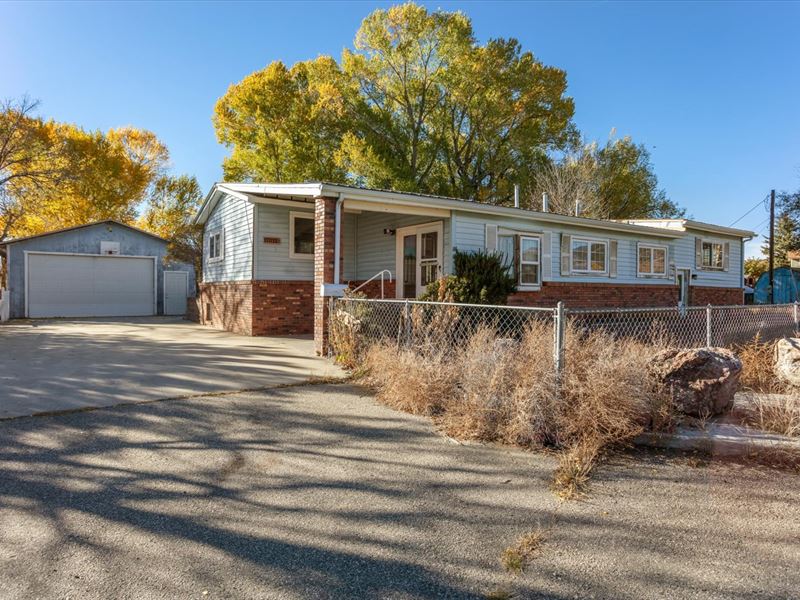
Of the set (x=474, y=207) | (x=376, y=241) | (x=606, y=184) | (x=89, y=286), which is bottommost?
(x=89, y=286)

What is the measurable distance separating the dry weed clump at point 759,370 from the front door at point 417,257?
646 centimetres

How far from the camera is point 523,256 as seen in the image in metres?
13.2

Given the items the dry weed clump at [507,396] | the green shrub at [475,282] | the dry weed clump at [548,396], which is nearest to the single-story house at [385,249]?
the green shrub at [475,282]

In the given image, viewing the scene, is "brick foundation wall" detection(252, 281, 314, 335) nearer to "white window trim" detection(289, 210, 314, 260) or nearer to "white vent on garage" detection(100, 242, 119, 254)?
"white window trim" detection(289, 210, 314, 260)

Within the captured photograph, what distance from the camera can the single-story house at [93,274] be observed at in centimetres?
1806

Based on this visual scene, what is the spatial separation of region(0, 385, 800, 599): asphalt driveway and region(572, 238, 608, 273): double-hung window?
36.4 ft

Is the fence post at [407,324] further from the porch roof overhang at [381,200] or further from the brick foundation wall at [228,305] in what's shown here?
the brick foundation wall at [228,305]

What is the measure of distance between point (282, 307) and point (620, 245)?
406 inches

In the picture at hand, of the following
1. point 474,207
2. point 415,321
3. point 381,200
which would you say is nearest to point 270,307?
point 381,200

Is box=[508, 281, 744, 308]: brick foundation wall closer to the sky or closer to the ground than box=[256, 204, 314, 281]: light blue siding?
closer to the ground

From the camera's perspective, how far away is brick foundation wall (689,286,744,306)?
18.5 meters

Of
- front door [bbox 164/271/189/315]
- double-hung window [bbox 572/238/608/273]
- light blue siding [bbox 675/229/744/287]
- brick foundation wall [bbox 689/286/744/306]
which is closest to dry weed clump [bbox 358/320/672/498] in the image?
double-hung window [bbox 572/238/608/273]

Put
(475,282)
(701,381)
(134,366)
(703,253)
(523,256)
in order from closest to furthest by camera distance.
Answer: (701,381)
(134,366)
(475,282)
(523,256)
(703,253)

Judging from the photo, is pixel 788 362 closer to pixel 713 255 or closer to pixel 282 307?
pixel 282 307
